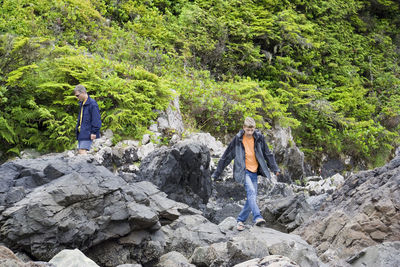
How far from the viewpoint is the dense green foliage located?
10086 millimetres

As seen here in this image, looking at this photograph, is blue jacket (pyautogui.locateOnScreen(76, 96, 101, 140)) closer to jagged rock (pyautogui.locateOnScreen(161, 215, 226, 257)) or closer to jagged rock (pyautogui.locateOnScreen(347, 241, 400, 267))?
jagged rock (pyautogui.locateOnScreen(161, 215, 226, 257))

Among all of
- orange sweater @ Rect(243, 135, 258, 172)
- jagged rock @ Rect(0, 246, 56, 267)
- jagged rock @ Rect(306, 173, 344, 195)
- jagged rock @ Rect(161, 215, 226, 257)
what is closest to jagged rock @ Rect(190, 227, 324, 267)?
jagged rock @ Rect(161, 215, 226, 257)

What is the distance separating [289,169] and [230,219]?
707cm

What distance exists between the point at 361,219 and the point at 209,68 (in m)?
12.4

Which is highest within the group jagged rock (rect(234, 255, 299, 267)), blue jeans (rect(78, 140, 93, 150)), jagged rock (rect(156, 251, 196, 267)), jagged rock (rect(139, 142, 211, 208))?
jagged rock (rect(234, 255, 299, 267))

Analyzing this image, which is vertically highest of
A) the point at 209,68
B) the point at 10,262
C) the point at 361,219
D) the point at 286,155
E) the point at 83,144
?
the point at 10,262

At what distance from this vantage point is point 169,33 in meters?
16.7

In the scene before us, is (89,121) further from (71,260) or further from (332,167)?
(332,167)

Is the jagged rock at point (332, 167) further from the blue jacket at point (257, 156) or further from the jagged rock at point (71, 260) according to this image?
the jagged rock at point (71, 260)

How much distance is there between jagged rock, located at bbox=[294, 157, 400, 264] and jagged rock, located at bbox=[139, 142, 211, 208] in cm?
249

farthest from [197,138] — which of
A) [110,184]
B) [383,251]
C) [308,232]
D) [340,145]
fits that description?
[340,145]

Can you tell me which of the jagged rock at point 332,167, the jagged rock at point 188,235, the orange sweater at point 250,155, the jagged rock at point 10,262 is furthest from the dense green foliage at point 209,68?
the jagged rock at point 10,262

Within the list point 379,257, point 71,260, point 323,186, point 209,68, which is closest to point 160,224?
point 71,260

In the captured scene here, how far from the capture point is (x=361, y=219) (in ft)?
19.9
